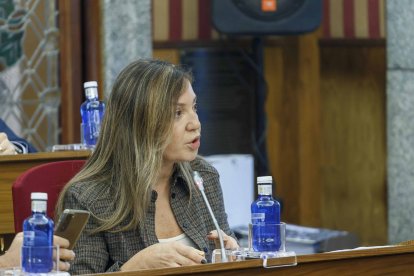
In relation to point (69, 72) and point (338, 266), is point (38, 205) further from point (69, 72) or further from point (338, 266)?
point (69, 72)

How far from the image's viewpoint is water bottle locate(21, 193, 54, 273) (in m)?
2.42

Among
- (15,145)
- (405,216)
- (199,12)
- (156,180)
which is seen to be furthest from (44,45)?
(156,180)

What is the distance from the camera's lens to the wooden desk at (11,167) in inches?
153

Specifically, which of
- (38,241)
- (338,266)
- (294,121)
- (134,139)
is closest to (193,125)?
(134,139)

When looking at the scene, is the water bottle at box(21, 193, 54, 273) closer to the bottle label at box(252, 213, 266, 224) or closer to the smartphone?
the smartphone

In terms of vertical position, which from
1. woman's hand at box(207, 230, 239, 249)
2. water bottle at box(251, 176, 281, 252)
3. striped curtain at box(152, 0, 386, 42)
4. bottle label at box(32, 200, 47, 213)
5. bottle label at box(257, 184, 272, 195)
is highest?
striped curtain at box(152, 0, 386, 42)

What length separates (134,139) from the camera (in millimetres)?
3109

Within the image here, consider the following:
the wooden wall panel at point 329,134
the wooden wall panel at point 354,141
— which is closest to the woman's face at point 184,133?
the wooden wall panel at point 329,134

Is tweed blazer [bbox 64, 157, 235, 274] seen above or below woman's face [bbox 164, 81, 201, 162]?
below

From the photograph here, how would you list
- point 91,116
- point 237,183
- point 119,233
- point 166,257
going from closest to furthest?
point 166,257 → point 119,233 → point 91,116 → point 237,183

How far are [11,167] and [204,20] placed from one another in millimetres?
2639

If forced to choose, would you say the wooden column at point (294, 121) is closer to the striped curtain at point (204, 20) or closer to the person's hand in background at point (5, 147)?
the striped curtain at point (204, 20)

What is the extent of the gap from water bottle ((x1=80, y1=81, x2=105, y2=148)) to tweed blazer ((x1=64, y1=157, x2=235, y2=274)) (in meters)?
1.07

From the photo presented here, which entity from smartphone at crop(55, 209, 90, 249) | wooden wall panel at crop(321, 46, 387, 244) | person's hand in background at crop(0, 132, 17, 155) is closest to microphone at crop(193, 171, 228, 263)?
smartphone at crop(55, 209, 90, 249)
